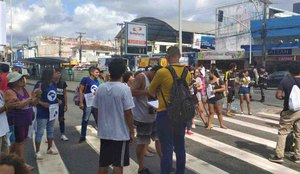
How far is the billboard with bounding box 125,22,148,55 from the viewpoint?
147 ft

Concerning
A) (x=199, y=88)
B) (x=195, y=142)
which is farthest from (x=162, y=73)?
(x=199, y=88)

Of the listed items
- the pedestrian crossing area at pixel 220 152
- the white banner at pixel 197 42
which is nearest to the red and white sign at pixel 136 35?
the white banner at pixel 197 42

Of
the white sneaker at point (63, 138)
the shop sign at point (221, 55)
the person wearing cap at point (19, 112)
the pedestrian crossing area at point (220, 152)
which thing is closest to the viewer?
the person wearing cap at point (19, 112)

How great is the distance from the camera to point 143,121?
6.12 m

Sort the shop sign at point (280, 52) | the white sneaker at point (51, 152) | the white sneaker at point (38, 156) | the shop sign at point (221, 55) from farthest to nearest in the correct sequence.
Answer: the shop sign at point (221, 55)
the shop sign at point (280, 52)
the white sneaker at point (51, 152)
the white sneaker at point (38, 156)

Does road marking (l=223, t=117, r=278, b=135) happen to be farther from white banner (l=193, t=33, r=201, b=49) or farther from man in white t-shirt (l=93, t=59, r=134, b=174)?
white banner (l=193, t=33, r=201, b=49)

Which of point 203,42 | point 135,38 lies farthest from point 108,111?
point 203,42

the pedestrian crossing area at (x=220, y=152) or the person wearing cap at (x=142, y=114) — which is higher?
the person wearing cap at (x=142, y=114)

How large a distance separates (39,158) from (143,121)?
220 cm

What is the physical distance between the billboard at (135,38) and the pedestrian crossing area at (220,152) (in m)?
34.0

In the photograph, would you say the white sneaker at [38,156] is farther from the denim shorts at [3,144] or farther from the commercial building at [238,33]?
the commercial building at [238,33]

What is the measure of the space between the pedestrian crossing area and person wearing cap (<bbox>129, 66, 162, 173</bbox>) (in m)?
0.45

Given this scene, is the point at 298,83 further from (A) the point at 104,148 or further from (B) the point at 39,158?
(B) the point at 39,158

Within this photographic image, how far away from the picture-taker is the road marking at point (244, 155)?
653 centimetres
